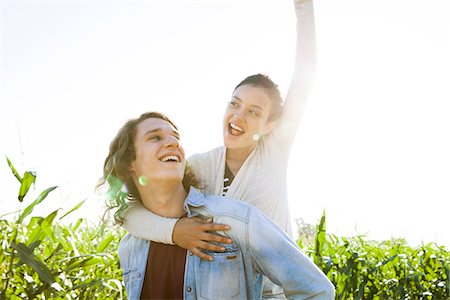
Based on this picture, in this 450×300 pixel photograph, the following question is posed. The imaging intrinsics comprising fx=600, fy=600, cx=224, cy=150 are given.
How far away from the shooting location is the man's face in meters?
2.33

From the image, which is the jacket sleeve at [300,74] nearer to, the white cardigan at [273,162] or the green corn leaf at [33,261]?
the white cardigan at [273,162]

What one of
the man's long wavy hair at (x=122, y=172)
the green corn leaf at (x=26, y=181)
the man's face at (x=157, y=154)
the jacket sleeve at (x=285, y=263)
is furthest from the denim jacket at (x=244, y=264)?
the green corn leaf at (x=26, y=181)

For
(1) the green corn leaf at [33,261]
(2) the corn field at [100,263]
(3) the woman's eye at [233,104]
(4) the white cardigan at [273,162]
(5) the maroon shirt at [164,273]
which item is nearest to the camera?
(1) the green corn leaf at [33,261]

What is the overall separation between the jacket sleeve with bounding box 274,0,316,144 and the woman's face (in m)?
0.09

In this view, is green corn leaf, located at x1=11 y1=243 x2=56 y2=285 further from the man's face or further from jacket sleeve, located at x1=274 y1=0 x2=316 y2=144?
jacket sleeve, located at x1=274 y1=0 x2=316 y2=144

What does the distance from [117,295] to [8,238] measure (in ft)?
2.78

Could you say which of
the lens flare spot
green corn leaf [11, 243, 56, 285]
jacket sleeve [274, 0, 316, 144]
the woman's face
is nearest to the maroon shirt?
the lens flare spot

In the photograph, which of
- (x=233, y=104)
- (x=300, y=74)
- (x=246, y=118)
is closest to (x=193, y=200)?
(x=246, y=118)

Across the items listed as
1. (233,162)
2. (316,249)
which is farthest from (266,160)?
(316,249)

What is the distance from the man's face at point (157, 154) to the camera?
2.33 meters

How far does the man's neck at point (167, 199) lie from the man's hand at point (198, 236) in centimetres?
16

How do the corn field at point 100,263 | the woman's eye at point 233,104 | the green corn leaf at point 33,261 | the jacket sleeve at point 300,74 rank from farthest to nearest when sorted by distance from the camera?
the woman's eye at point 233,104 → the jacket sleeve at point 300,74 → the corn field at point 100,263 → the green corn leaf at point 33,261

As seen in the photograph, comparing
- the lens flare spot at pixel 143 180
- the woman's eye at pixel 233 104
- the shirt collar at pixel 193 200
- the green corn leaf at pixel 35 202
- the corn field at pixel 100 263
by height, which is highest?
the woman's eye at pixel 233 104

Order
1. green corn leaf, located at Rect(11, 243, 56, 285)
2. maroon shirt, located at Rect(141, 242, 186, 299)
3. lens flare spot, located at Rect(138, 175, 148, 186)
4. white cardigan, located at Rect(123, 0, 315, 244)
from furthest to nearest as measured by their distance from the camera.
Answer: white cardigan, located at Rect(123, 0, 315, 244) → lens flare spot, located at Rect(138, 175, 148, 186) → maroon shirt, located at Rect(141, 242, 186, 299) → green corn leaf, located at Rect(11, 243, 56, 285)
